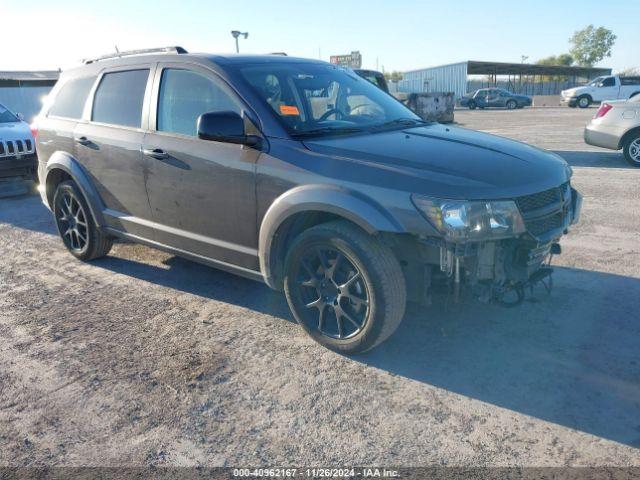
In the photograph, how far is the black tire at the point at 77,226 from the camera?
193 inches

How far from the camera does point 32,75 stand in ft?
71.6

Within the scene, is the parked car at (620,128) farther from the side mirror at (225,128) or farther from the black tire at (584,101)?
the black tire at (584,101)

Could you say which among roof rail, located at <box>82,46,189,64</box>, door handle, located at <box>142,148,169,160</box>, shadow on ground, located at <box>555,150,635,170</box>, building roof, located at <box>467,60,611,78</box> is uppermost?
building roof, located at <box>467,60,611,78</box>

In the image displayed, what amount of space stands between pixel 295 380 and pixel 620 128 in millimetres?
9209

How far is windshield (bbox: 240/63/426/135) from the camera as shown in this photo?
3.57 m

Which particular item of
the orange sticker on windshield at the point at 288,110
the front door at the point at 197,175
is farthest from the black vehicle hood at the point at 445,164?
the front door at the point at 197,175

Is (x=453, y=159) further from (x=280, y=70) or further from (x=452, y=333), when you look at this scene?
(x=280, y=70)

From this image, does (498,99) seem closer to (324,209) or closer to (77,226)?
(77,226)

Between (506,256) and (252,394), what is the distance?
1.63 meters

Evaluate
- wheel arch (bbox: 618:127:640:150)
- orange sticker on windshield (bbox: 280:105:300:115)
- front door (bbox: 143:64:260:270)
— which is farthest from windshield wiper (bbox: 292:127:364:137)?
wheel arch (bbox: 618:127:640:150)

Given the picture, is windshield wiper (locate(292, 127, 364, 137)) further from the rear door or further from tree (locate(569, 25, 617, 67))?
tree (locate(569, 25, 617, 67))

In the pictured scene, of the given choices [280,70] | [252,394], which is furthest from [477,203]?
[280,70]

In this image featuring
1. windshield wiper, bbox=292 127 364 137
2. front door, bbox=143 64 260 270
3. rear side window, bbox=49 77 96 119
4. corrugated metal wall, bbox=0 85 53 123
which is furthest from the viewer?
corrugated metal wall, bbox=0 85 53 123

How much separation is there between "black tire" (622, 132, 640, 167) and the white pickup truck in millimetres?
24263
